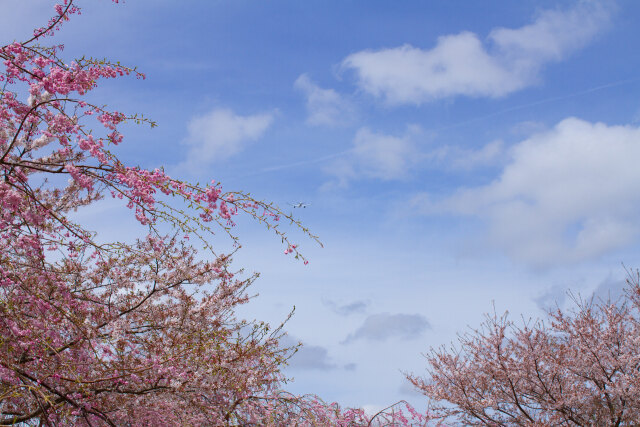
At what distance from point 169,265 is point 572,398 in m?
8.86

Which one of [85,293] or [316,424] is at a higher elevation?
[85,293]

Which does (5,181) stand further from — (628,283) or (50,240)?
(628,283)

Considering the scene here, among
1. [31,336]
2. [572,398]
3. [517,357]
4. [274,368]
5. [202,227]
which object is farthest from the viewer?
[517,357]

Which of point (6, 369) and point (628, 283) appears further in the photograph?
point (628, 283)

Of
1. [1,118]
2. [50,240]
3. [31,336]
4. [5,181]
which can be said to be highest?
[1,118]

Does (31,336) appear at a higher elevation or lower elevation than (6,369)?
higher

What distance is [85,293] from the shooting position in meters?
8.45

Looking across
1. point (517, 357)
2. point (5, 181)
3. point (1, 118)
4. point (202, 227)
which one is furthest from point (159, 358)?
point (517, 357)

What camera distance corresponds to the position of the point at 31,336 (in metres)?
6.92

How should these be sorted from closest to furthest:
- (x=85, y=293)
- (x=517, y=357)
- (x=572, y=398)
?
(x=85, y=293) → (x=572, y=398) → (x=517, y=357)

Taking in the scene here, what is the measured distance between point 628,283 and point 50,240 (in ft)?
42.8

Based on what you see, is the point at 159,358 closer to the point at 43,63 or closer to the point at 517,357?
the point at 43,63

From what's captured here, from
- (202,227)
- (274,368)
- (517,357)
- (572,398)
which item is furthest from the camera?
(517,357)

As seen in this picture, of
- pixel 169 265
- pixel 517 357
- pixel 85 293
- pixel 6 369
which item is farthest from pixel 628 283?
pixel 6 369
